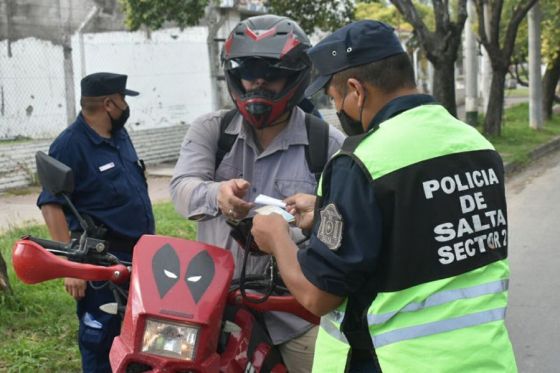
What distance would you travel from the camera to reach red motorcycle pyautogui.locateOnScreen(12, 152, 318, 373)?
2.10 metres

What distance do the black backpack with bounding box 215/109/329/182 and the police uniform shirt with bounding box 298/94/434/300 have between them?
0.85 metres

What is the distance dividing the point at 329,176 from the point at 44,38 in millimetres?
14704

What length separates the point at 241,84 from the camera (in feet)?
9.12

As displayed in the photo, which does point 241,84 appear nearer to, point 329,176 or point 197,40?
point 329,176

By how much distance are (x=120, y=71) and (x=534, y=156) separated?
357 inches

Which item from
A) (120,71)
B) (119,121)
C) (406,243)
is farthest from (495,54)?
(406,243)

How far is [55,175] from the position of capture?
234 cm

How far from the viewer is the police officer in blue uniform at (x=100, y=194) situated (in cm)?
361

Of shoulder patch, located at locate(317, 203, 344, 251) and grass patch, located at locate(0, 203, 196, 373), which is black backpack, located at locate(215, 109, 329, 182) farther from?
grass patch, located at locate(0, 203, 196, 373)

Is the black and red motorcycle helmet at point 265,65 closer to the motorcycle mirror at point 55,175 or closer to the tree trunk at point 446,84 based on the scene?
the motorcycle mirror at point 55,175

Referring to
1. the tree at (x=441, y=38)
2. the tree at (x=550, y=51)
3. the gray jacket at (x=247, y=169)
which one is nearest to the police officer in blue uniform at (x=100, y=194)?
the gray jacket at (x=247, y=169)

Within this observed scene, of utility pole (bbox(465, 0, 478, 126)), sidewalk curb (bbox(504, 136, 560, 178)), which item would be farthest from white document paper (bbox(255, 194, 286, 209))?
utility pole (bbox(465, 0, 478, 126))

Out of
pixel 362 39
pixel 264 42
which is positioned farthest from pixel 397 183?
pixel 264 42

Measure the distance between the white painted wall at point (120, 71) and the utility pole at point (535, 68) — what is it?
8.76 m
